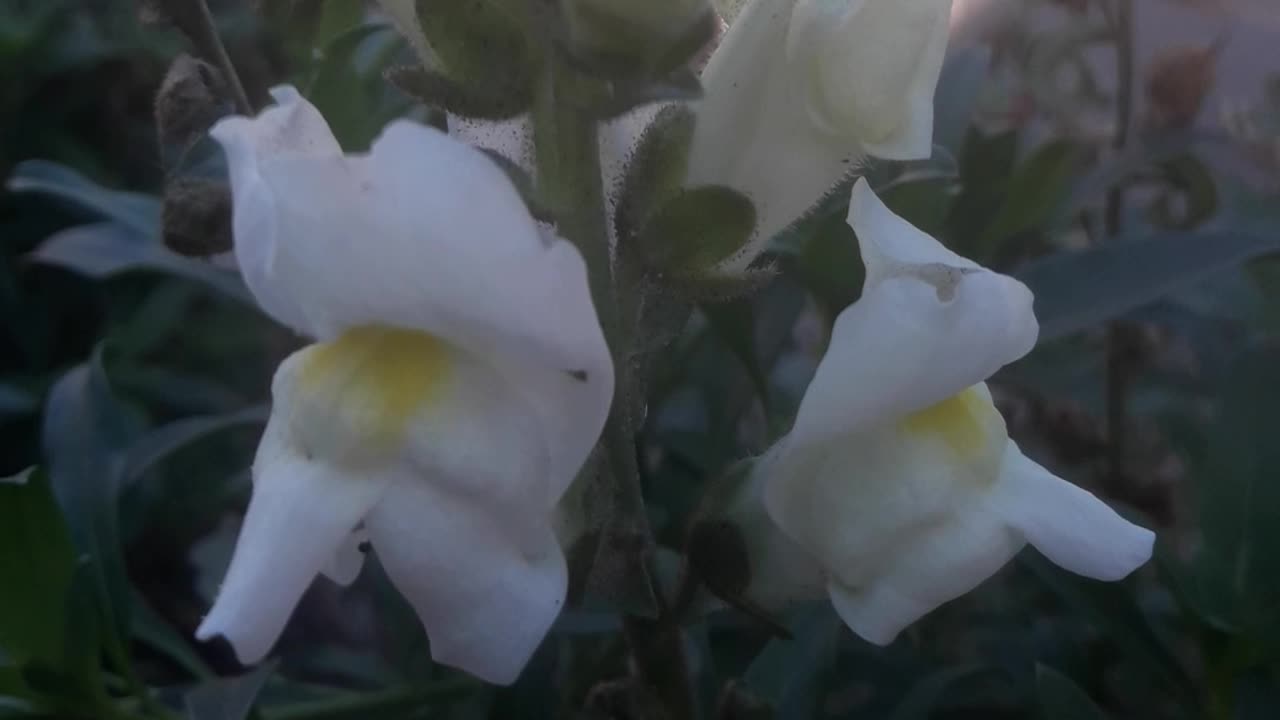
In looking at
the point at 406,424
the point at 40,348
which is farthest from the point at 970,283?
the point at 40,348

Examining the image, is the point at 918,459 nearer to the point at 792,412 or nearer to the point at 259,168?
the point at 259,168

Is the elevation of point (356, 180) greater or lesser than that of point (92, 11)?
greater

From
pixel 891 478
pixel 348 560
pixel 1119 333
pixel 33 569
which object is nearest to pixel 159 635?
pixel 33 569

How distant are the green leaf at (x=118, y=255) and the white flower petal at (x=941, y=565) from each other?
1.80 feet

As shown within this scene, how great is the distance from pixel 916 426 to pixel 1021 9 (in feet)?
3.75

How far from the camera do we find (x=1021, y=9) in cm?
144

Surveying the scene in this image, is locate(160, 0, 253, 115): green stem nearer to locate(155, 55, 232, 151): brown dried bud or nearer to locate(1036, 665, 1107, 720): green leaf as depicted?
locate(155, 55, 232, 151): brown dried bud

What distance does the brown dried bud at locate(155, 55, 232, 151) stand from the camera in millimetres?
561

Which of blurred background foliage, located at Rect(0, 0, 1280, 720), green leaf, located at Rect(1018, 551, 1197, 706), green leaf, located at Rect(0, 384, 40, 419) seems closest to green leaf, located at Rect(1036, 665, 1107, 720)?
blurred background foliage, located at Rect(0, 0, 1280, 720)

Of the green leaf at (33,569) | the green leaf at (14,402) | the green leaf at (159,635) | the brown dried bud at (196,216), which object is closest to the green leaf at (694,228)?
the brown dried bud at (196,216)

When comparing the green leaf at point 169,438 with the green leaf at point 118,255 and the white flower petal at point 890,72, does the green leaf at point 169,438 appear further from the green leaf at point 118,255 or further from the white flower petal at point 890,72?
the white flower petal at point 890,72

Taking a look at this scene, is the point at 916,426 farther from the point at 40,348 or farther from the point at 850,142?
the point at 40,348

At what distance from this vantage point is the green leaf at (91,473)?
71cm

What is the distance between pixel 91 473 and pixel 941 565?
534mm
